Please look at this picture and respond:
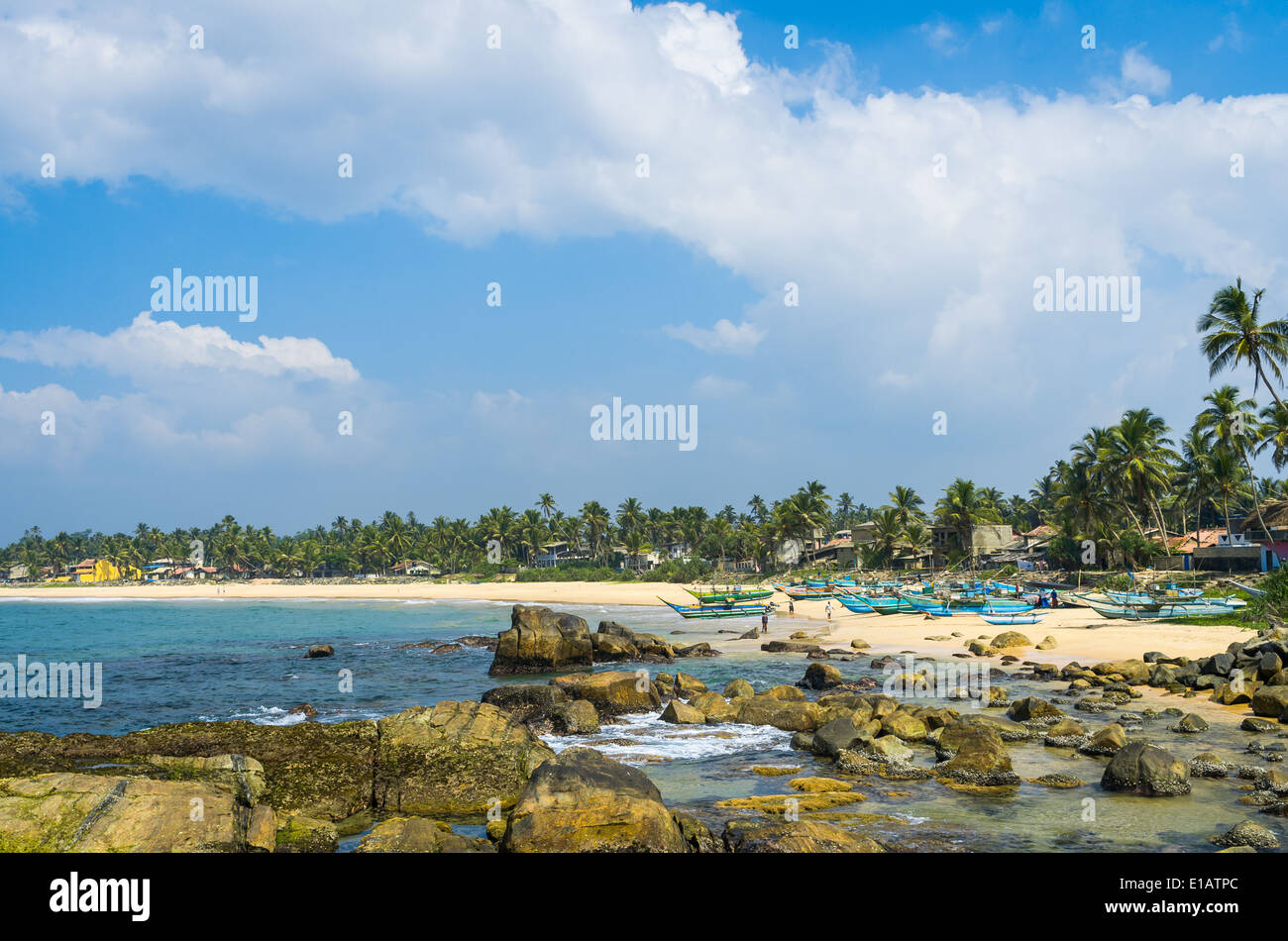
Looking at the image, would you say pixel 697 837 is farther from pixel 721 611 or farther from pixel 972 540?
pixel 972 540

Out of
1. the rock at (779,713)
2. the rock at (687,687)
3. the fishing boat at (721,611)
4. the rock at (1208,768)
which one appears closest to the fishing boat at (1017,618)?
the fishing boat at (721,611)

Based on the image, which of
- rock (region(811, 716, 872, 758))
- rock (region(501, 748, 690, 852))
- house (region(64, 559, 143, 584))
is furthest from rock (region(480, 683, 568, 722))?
house (region(64, 559, 143, 584))

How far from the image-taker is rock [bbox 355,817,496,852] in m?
10.6

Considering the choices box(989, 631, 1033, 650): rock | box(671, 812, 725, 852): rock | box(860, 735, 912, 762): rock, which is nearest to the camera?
box(671, 812, 725, 852): rock

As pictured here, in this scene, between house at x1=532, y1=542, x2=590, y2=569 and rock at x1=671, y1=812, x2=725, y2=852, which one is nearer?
rock at x1=671, y1=812, x2=725, y2=852

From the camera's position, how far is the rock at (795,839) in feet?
33.8

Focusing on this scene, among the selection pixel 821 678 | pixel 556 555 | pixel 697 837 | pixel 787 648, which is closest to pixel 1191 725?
pixel 821 678

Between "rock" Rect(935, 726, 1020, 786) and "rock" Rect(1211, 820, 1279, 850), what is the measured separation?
4.21 m

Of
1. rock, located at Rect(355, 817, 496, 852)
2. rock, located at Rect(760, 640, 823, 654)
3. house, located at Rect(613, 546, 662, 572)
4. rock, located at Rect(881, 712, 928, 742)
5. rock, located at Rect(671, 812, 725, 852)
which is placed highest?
rock, located at Rect(355, 817, 496, 852)

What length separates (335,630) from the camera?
59188 millimetres

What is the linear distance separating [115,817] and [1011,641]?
117 ft

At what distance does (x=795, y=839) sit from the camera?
410 inches

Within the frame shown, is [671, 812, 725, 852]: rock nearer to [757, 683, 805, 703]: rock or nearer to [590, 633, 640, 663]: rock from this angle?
[757, 683, 805, 703]: rock
